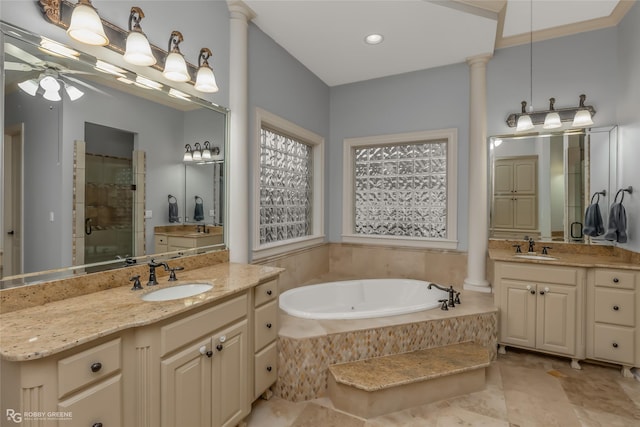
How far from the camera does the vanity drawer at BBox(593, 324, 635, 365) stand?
234 centimetres

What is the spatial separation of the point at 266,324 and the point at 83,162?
1317 mm

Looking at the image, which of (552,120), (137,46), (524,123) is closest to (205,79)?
(137,46)

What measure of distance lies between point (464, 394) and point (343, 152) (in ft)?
9.05

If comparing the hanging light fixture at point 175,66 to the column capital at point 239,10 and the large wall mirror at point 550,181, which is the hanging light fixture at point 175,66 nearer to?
the column capital at point 239,10

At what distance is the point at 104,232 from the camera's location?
1.62 meters

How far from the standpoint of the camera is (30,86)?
1323 millimetres

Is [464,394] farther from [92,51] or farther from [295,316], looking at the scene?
[92,51]

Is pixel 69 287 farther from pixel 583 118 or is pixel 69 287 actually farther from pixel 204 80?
pixel 583 118

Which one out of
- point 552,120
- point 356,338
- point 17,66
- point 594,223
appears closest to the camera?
point 17,66

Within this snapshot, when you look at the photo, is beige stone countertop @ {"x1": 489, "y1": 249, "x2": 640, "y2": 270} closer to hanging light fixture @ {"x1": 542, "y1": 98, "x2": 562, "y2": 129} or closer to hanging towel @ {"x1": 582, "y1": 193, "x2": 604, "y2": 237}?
hanging towel @ {"x1": 582, "y1": 193, "x2": 604, "y2": 237}

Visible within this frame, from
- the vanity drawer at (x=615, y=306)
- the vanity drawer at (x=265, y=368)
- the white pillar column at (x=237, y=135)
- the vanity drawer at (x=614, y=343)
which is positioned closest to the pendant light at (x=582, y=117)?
the vanity drawer at (x=615, y=306)

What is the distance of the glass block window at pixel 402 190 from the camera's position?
3.54m

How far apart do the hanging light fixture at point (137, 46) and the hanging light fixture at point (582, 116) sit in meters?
3.44

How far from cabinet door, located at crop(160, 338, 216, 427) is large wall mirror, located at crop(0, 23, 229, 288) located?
0.68 metres
